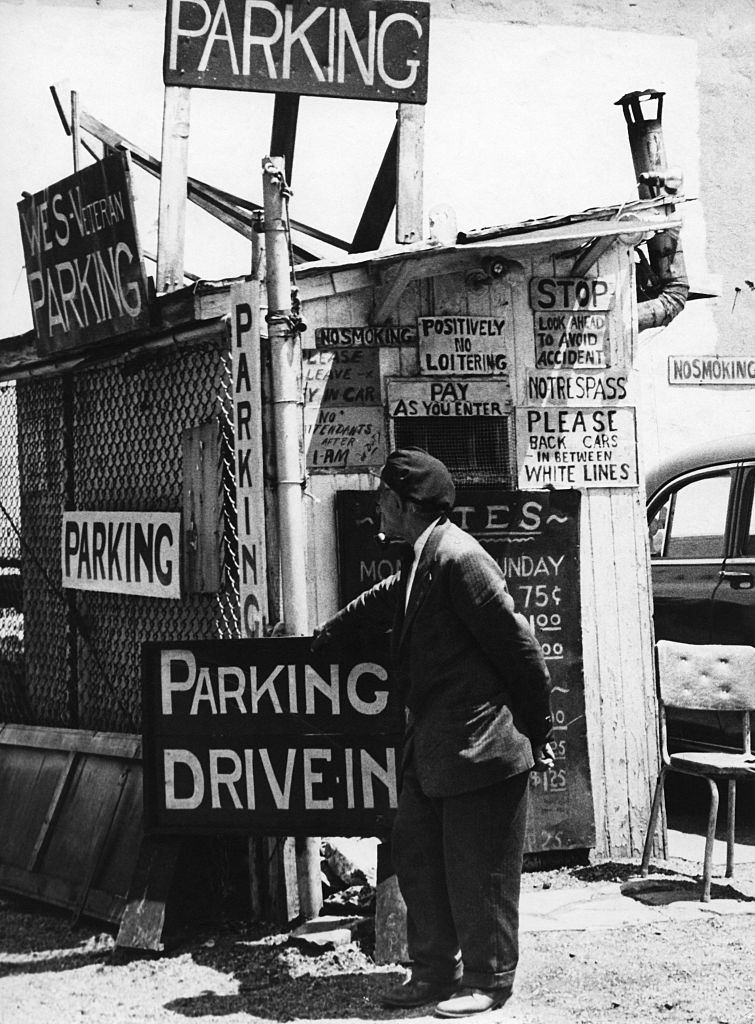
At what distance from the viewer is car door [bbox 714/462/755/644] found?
795 centimetres

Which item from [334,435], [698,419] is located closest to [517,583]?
[334,435]

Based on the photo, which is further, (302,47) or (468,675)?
(302,47)

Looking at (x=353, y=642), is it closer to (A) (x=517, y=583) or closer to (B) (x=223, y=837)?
(B) (x=223, y=837)

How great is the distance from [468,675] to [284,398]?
156 cm

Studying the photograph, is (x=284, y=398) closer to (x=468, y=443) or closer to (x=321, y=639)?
(x=321, y=639)

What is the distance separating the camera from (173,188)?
649 cm

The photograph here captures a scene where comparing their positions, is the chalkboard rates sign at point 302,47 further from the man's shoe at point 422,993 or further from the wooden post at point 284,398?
the man's shoe at point 422,993

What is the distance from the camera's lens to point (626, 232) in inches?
243

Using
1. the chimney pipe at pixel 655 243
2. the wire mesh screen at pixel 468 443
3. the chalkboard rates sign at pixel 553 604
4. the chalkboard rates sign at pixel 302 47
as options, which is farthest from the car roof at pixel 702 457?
the chalkboard rates sign at pixel 302 47

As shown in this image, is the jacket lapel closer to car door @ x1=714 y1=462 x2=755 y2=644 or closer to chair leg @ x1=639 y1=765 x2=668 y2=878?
chair leg @ x1=639 y1=765 x2=668 y2=878

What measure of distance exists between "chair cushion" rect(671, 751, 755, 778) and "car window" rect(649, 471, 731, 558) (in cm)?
231

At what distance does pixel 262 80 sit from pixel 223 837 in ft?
11.6

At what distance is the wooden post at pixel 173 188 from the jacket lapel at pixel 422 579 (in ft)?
8.17

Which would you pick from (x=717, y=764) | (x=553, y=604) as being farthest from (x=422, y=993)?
(x=553, y=604)
